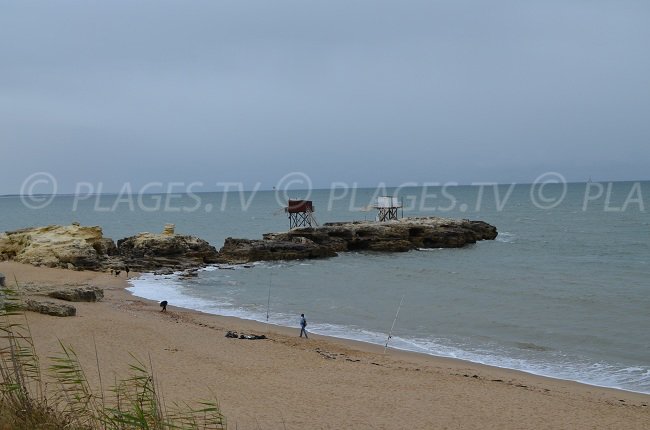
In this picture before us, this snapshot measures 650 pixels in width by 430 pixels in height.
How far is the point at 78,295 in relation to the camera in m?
24.0

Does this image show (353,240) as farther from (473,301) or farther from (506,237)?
(473,301)

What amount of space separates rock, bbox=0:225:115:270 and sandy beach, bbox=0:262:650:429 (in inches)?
686

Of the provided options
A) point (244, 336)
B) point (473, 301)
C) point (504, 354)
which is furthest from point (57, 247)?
point (504, 354)

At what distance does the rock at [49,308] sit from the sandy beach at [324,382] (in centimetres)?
44

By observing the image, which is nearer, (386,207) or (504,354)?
(504,354)

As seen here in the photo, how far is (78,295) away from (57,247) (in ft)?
51.3

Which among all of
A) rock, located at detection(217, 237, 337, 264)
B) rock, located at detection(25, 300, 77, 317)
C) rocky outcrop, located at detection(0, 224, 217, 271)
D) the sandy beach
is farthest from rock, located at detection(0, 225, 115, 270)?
rock, located at detection(25, 300, 77, 317)

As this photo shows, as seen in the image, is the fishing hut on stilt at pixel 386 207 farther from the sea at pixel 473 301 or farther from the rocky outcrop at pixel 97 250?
the rocky outcrop at pixel 97 250

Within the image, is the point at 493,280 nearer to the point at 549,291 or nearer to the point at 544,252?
the point at 549,291

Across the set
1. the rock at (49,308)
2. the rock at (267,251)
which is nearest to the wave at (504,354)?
the rock at (49,308)

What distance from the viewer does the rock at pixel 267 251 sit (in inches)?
1736

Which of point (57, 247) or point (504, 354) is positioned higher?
point (57, 247)

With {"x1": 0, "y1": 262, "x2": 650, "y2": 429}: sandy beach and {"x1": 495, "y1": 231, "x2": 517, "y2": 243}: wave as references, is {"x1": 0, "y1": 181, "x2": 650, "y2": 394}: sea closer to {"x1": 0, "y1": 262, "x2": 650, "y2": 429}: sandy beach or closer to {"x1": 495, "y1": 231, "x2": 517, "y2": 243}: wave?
{"x1": 0, "y1": 262, "x2": 650, "y2": 429}: sandy beach

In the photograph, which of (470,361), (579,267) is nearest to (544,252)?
(579,267)
